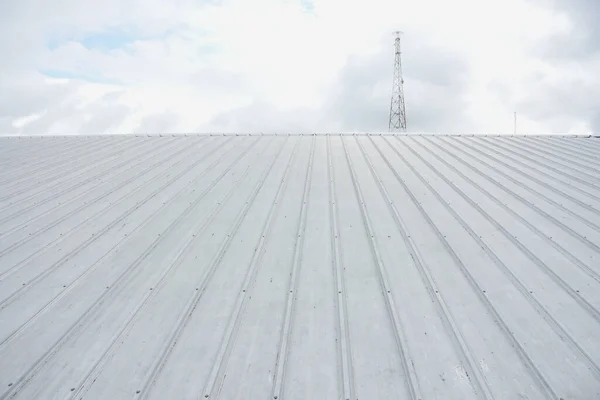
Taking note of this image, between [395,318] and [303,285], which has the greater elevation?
[303,285]

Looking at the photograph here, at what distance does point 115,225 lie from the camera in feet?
22.9

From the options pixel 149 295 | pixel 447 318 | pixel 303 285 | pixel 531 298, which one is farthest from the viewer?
pixel 303 285

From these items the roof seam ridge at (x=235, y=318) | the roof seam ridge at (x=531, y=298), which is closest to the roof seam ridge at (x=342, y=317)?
the roof seam ridge at (x=235, y=318)

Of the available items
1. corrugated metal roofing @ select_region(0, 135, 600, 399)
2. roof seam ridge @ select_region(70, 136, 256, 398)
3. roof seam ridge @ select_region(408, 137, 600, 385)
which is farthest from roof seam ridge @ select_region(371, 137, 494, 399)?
roof seam ridge @ select_region(70, 136, 256, 398)

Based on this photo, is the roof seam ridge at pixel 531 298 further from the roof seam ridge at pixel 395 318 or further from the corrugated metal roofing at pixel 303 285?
the roof seam ridge at pixel 395 318

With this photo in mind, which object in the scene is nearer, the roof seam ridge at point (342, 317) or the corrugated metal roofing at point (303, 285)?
the roof seam ridge at point (342, 317)

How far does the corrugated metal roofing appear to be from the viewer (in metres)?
3.79

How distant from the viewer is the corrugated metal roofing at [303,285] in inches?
149

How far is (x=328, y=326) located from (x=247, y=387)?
3.69 feet

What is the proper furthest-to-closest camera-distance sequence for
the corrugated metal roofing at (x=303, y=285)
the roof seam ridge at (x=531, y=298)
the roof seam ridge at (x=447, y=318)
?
the roof seam ridge at (x=531, y=298) → the corrugated metal roofing at (x=303, y=285) → the roof seam ridge at (x=447, y=318)

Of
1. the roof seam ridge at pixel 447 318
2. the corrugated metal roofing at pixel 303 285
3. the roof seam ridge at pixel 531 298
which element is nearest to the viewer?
the roof seam ridge at pixel 447 318

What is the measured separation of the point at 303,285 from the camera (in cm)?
509

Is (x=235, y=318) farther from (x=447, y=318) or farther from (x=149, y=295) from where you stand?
(x=447, y=318)

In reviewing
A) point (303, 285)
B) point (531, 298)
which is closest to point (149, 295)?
point (303, 285)
